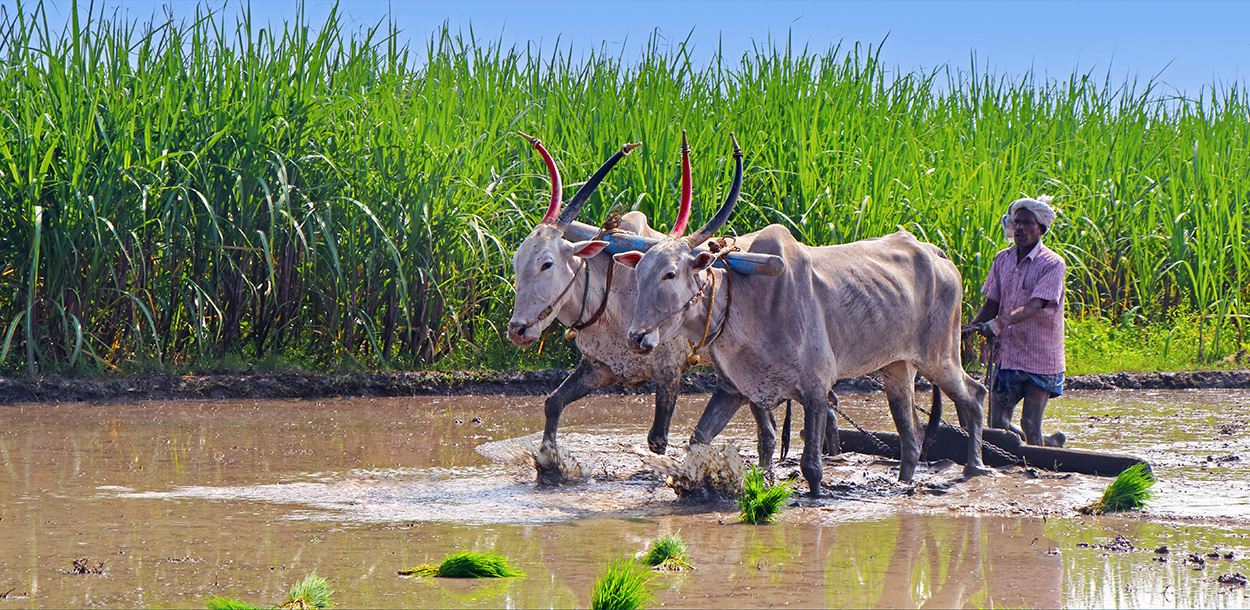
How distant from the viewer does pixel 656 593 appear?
356cm

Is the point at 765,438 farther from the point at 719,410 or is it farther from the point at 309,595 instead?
the point at 309,595

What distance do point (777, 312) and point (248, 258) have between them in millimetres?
4207

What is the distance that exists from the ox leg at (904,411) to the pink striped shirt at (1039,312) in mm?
542

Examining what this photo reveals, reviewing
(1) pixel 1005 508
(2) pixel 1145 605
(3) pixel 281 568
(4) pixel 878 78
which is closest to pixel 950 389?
(1) pixel 1005 508

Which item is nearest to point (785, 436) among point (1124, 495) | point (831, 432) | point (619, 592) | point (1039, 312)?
point (831, 432)

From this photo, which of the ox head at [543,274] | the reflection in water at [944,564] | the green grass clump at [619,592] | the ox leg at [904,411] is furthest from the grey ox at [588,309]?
the green grass clump at [619,592]

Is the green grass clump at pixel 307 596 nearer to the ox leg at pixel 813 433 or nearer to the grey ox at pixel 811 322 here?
the grey ox at pixel 811 322

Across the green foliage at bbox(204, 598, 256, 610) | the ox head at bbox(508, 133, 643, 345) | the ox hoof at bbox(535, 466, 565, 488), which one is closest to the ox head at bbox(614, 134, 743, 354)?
the ox head at bbox(508, 133, 643, 345)

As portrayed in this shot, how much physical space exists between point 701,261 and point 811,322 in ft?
1.92

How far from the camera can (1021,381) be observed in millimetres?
6043

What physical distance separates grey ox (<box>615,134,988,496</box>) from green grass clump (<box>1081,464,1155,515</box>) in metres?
0.92

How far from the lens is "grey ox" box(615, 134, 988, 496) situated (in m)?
4.88

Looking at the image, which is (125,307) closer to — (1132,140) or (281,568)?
(281,568)

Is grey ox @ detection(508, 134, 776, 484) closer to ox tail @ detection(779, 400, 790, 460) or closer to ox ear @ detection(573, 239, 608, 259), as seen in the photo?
ox ear @ detection(573, 239, 608, 259)
